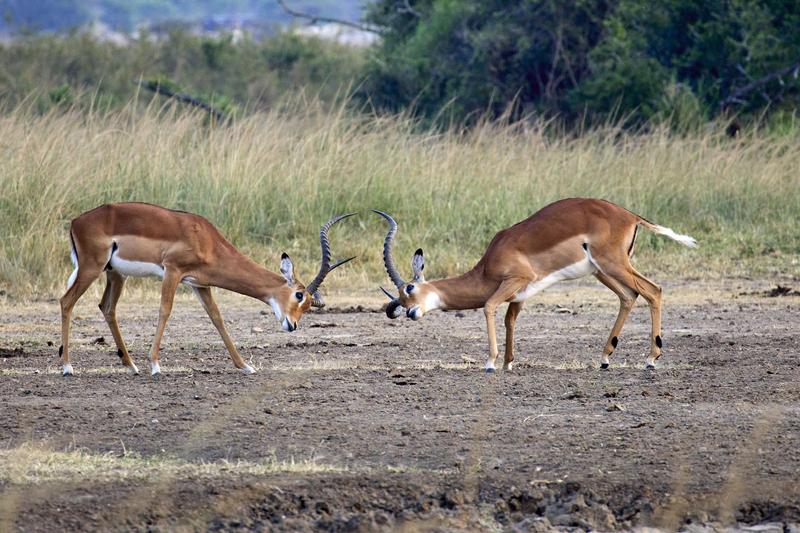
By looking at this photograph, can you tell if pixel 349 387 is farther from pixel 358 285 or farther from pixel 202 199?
pixel 202 199

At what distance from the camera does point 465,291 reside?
841 cm

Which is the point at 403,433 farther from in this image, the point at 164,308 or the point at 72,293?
the point at 72,293

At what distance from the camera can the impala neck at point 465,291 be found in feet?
27.5

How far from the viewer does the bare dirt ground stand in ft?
17.1

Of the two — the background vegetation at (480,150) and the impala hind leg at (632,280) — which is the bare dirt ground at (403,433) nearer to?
the impala hind leg at (632,280)

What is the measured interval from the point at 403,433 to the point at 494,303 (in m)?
1.98

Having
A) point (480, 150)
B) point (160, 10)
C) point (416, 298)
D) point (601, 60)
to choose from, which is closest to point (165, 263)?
point (416, 298)

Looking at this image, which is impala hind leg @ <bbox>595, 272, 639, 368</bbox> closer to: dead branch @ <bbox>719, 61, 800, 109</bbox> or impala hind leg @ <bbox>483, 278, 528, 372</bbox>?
impala hind leg @ <bbox>483, 278, 528, 372</bbox>

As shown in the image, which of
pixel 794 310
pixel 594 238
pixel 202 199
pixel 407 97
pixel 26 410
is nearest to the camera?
pixel 26 410

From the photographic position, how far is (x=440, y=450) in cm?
603

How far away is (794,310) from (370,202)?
15.6 feet

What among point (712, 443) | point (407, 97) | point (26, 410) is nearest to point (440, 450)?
point (712, 443)

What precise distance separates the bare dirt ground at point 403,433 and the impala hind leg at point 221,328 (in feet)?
0.27

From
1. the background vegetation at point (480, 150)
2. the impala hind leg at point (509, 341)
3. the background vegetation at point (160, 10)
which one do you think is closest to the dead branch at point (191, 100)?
the background vegetation at point (480, 150)
